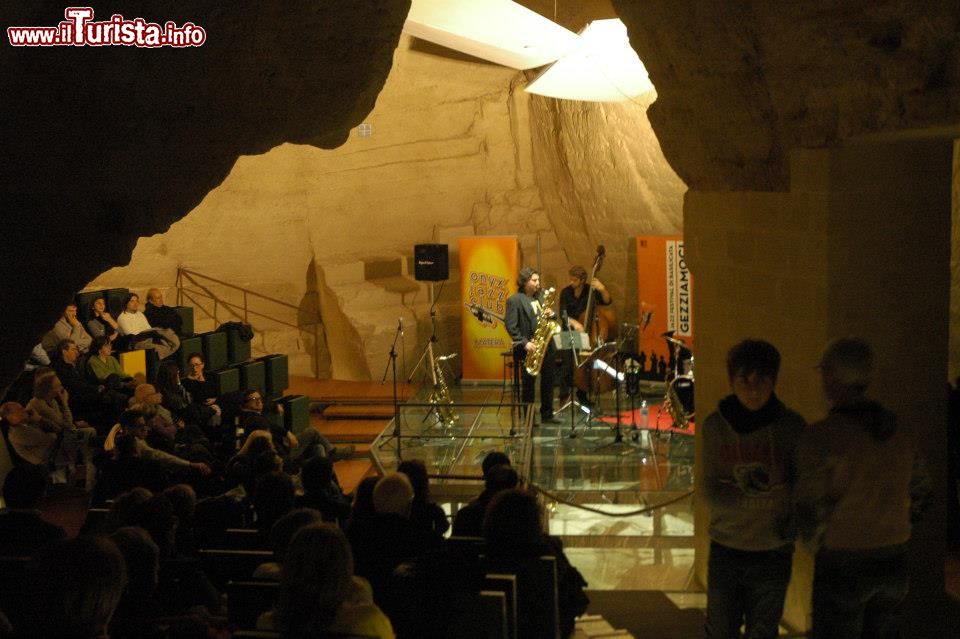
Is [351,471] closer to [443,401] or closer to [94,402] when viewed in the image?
[443,401]

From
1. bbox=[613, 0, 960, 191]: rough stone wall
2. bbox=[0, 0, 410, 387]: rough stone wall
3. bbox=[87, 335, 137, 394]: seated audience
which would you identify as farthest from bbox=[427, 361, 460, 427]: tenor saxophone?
bbox=[613, 0, 960, 191]: rough stone wall

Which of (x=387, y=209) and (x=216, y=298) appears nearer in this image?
(x=387, y=209)

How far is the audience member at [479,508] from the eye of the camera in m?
4.47

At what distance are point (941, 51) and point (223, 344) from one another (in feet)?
28.5

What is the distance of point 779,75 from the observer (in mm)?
4953

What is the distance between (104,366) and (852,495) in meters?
8.05

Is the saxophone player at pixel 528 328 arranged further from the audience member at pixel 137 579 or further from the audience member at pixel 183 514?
the audience member at pixel 137 579

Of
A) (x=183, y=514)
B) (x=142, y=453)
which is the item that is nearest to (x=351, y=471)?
(x=142, y=453)

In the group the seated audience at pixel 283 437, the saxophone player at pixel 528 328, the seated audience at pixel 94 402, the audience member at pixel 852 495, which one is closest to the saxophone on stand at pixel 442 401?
the saxophone player at pixel 528 328

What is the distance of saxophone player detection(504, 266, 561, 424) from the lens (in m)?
10.9

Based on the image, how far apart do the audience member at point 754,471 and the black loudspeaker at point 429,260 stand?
9.91 meters

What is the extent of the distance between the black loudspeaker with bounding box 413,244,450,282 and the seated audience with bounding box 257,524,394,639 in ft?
33.8

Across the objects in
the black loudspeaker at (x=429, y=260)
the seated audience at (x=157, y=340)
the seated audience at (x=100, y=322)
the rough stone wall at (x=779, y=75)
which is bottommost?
the seated audience at (x=157, y=340)

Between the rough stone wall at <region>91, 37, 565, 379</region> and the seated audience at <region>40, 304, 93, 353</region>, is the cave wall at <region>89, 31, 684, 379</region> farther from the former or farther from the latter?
the seated audience at <region>40, 304, 93, 353</region>
